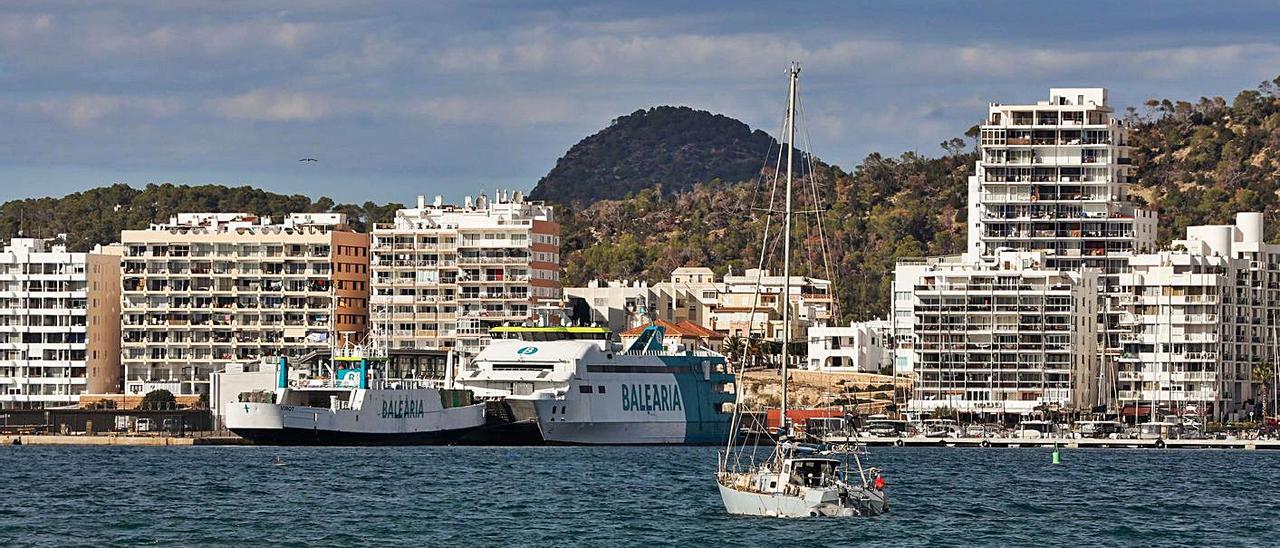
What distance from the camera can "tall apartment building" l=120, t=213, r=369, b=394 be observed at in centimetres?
18438

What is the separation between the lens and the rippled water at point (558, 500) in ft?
247

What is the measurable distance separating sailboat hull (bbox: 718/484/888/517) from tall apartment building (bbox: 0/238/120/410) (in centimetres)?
11140

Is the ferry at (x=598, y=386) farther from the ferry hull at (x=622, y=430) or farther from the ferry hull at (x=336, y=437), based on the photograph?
the ferry hull at (x=336, y=437)

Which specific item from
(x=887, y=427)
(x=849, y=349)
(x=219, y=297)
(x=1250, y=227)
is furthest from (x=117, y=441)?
(x=1250, y=227)

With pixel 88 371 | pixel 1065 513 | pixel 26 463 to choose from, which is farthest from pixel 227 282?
pixel 1065 513

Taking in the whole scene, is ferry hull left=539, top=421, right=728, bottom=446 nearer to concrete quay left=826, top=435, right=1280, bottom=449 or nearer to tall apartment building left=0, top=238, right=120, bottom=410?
concrete quay left=826, top=435, right=1280, bottom=449

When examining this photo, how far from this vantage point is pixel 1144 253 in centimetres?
18150

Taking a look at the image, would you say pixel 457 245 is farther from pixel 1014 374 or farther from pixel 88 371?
pixel 1014 374

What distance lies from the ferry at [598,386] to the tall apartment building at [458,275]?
1060 inches

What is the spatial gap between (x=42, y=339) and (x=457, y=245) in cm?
3304

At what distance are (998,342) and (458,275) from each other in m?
44.5

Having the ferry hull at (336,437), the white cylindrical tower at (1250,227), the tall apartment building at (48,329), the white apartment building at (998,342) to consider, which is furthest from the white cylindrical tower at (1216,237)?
the tall apartment building at (48,329)

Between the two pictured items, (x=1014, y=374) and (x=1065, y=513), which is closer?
(x=1065, y=513)

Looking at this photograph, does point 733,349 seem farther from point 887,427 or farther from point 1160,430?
point 1160,430
